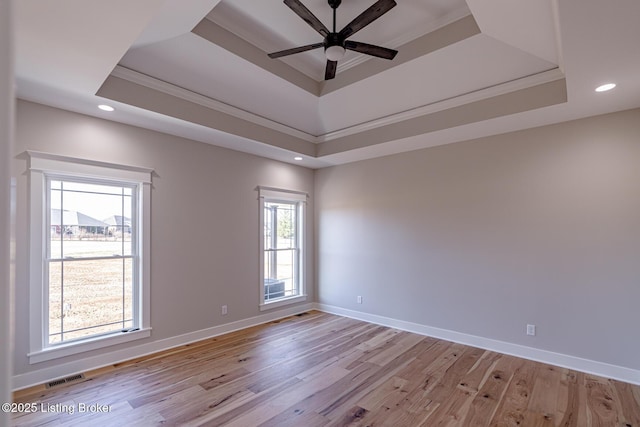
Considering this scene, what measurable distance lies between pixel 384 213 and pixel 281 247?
1838 mm

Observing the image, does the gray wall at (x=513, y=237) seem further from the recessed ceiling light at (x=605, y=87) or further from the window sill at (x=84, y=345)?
the window sill at (x=84, y=345)

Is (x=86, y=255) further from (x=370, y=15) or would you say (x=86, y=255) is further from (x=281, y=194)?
(x=370, y=15)

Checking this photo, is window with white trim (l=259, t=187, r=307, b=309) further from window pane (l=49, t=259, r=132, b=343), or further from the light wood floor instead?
window pane (l=49, t=259, r=132, b=343)

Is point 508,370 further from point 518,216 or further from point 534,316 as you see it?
point 518,216

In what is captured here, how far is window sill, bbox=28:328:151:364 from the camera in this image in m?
2.97

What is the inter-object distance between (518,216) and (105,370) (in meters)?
4.87

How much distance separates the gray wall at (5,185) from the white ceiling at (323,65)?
6.69ft

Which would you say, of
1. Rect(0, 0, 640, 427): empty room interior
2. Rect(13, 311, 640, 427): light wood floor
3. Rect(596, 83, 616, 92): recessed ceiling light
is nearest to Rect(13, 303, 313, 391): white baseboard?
Rect(0, 0, 640, 427): empty room interior

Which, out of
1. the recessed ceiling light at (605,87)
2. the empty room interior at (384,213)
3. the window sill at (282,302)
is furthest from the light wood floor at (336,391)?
the recessed ceiling light at (605,87)

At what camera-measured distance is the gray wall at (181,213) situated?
2982 mm

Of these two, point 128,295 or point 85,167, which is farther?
point 128,295

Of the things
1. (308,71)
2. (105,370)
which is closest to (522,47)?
(308,71)

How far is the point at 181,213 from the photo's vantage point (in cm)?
403

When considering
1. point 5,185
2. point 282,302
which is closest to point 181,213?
point 282,302
